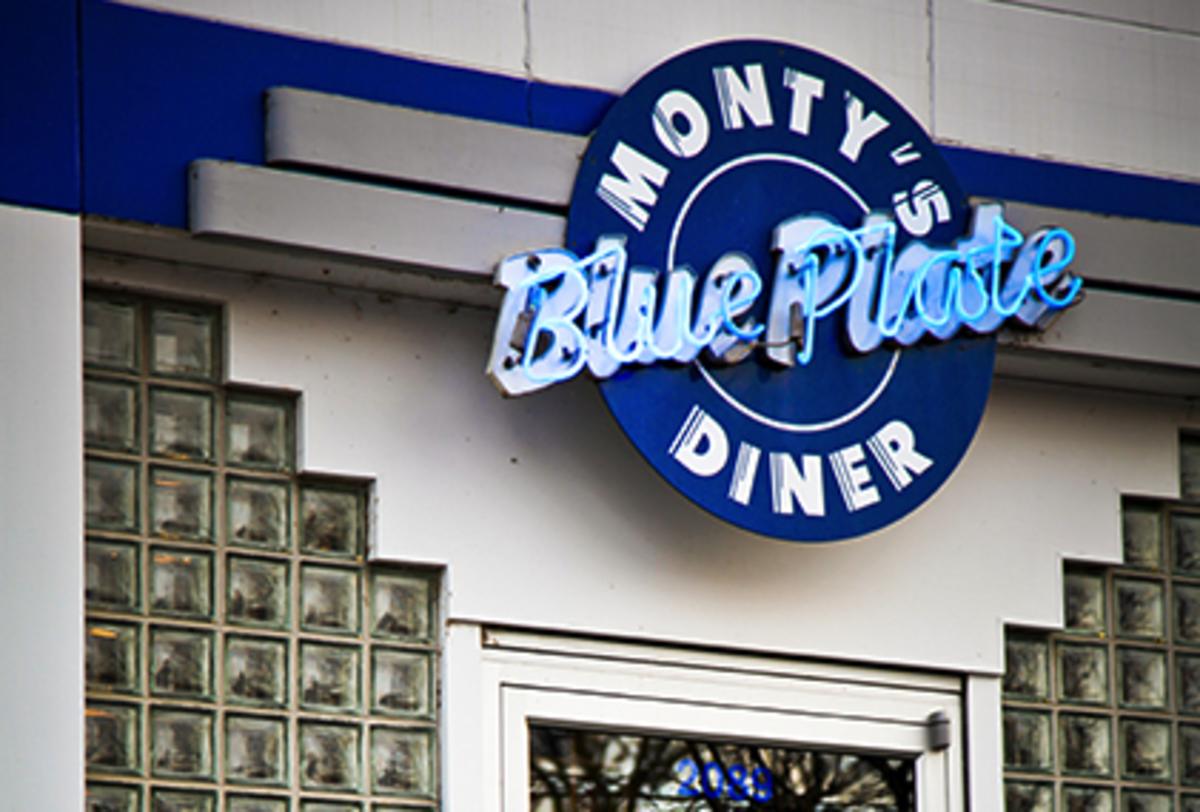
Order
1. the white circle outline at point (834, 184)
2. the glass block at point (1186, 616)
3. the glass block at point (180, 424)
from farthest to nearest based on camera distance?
1. the glass block at point (1186, 616)
2. the white circle outline at point (834, 184)
3. the glass block at point (180, 424)

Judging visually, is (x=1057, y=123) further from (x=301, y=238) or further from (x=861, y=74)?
(x=301, y=238)

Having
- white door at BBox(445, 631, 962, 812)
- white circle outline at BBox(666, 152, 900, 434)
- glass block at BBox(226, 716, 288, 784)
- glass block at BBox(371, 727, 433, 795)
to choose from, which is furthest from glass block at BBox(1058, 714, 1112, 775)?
glass block at BBox(226, 716, 288, 784)

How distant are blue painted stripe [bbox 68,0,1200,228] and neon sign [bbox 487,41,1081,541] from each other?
36 cm

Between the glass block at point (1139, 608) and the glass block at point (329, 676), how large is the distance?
113 inches

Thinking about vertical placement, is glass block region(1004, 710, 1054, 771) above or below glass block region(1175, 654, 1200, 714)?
below

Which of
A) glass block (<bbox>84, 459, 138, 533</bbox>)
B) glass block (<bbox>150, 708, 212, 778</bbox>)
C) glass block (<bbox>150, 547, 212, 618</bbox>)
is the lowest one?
glass block (<bbox>150, 708, 212, 778</bbox>)

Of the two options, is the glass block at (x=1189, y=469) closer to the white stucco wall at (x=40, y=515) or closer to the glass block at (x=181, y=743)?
the glass block at (x=181, y=743)

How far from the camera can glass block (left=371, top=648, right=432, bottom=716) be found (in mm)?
8367

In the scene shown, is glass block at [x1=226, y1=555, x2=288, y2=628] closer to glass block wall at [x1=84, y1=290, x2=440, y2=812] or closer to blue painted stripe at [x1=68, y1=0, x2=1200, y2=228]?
glass block wall at [x1=84, y1=290, x2=440, y2=812]

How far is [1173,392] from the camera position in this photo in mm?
9680

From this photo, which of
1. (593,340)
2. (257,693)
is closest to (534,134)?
(593,340)

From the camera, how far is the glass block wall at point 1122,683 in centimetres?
938

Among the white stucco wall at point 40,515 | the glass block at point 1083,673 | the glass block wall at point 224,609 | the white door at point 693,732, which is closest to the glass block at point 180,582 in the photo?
the glass block wall at point 224,609

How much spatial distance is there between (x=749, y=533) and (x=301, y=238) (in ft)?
5.99
